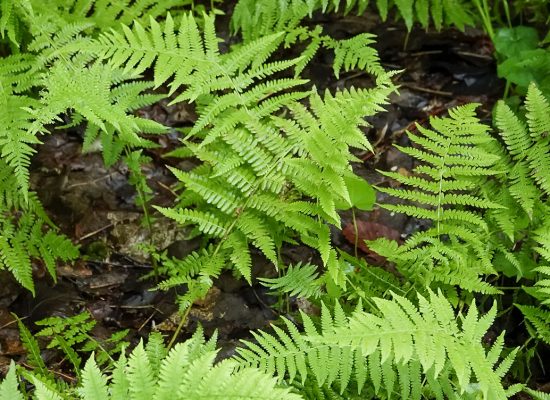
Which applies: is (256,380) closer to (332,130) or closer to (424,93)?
(332,130)

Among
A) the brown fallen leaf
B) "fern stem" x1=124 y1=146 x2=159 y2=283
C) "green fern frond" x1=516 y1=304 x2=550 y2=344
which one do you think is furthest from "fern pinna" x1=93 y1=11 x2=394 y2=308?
"green fern frond" x1=516 y1=304 x2=550 y2=344

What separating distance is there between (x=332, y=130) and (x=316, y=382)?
121cm

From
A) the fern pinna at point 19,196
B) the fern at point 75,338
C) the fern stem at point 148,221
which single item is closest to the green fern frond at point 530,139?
the fern stem at point 148,221

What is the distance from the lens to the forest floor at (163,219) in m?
3.56

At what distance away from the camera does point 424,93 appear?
4.61 m

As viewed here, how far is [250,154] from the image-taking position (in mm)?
3236

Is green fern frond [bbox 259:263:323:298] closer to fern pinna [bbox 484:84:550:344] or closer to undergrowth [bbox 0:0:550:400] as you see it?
undergrowth [bbox 0:0:550:400]

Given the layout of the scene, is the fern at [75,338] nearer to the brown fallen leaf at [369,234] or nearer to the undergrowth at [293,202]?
the undergrowth at [293,202]

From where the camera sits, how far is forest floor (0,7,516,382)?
3555 millimetres

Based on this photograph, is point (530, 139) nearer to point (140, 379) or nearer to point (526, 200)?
point (526, 200)

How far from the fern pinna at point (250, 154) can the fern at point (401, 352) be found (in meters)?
0.43

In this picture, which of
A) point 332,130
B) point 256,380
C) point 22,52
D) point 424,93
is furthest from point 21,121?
point 424,93

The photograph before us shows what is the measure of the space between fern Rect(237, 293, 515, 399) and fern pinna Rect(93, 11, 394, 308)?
1.41 ft

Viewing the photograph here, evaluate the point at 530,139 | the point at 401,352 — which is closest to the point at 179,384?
the point at 401,352
